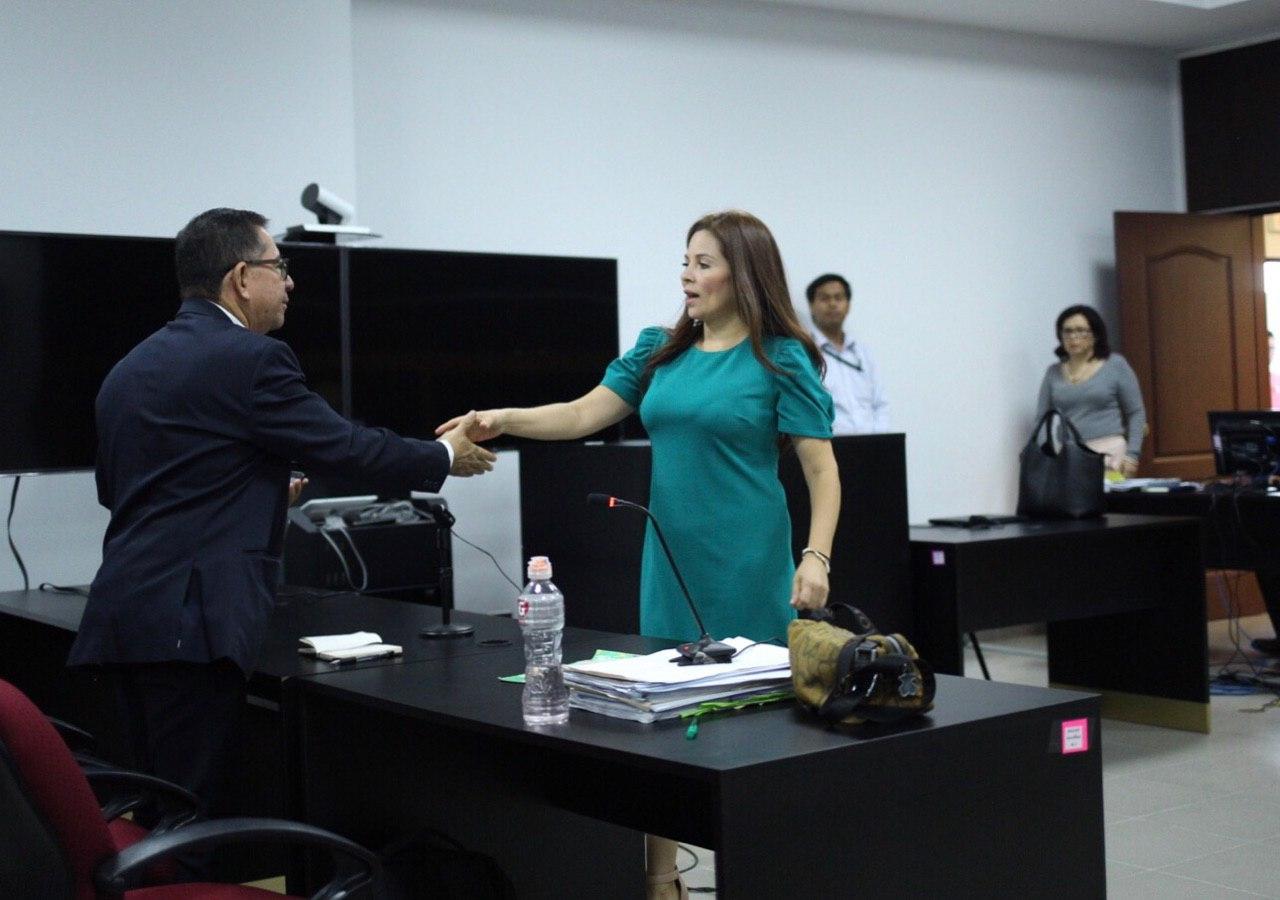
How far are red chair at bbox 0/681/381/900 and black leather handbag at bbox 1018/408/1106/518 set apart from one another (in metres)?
3.81

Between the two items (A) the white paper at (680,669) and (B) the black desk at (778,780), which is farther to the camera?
(A) the white paper at (680,669)

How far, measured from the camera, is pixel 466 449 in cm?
306

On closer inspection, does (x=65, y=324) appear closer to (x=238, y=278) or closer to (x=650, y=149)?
(x=238, y=278)

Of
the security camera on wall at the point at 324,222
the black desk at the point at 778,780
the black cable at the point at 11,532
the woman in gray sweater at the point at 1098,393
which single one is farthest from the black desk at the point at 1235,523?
the black cable at the point at 11,532

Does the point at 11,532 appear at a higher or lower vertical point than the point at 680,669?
higher

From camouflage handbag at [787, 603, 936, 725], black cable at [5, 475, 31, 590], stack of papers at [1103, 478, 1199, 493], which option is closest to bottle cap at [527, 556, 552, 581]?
camouflage handbag at [787, 603, 936, 725]

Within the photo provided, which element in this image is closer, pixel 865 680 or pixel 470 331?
pixel 865 680

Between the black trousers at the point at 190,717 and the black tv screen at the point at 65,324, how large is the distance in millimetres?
2060

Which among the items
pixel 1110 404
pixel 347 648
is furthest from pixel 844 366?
pixel 347 648

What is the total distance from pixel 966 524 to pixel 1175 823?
133cm

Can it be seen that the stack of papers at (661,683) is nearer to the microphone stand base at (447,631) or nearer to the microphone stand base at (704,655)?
the microphone stand base at (704,655)

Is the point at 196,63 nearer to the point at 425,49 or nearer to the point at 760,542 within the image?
the point at 425,49

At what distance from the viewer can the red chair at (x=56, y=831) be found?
1.77 meters

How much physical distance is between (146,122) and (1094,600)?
344 centimetres
